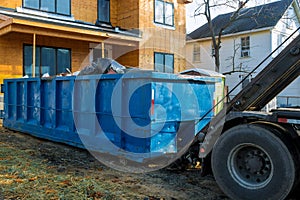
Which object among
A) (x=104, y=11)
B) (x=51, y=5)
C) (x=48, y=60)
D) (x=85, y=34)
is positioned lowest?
(x=48, y=60)

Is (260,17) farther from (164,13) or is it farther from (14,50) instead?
(14,50)

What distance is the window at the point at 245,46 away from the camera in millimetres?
24344

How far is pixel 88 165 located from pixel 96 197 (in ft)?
5.81

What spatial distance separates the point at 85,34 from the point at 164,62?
19.2 feet

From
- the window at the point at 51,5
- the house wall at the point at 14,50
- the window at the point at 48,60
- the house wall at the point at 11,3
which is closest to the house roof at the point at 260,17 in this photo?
the window at the point at 51,5

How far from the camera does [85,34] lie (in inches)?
522

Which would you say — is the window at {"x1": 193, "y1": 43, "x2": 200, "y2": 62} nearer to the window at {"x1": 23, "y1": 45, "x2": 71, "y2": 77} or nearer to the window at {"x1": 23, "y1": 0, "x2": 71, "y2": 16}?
the window at {"x1": 23, "y1": 0, "x2": 71, "y2": 16}

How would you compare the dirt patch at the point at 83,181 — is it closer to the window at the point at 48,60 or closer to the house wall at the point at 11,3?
the window at the point at 48,60

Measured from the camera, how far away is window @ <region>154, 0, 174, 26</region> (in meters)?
17.5

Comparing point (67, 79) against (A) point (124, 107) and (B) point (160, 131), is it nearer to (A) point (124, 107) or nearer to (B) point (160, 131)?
(A) point (124, 107)

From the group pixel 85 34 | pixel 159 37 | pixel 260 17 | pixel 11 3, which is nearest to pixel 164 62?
pixel 159 37

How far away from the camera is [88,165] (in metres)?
5.79

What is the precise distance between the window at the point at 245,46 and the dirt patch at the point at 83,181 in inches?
814

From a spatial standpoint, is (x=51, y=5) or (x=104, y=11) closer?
(x=51, y=5)
